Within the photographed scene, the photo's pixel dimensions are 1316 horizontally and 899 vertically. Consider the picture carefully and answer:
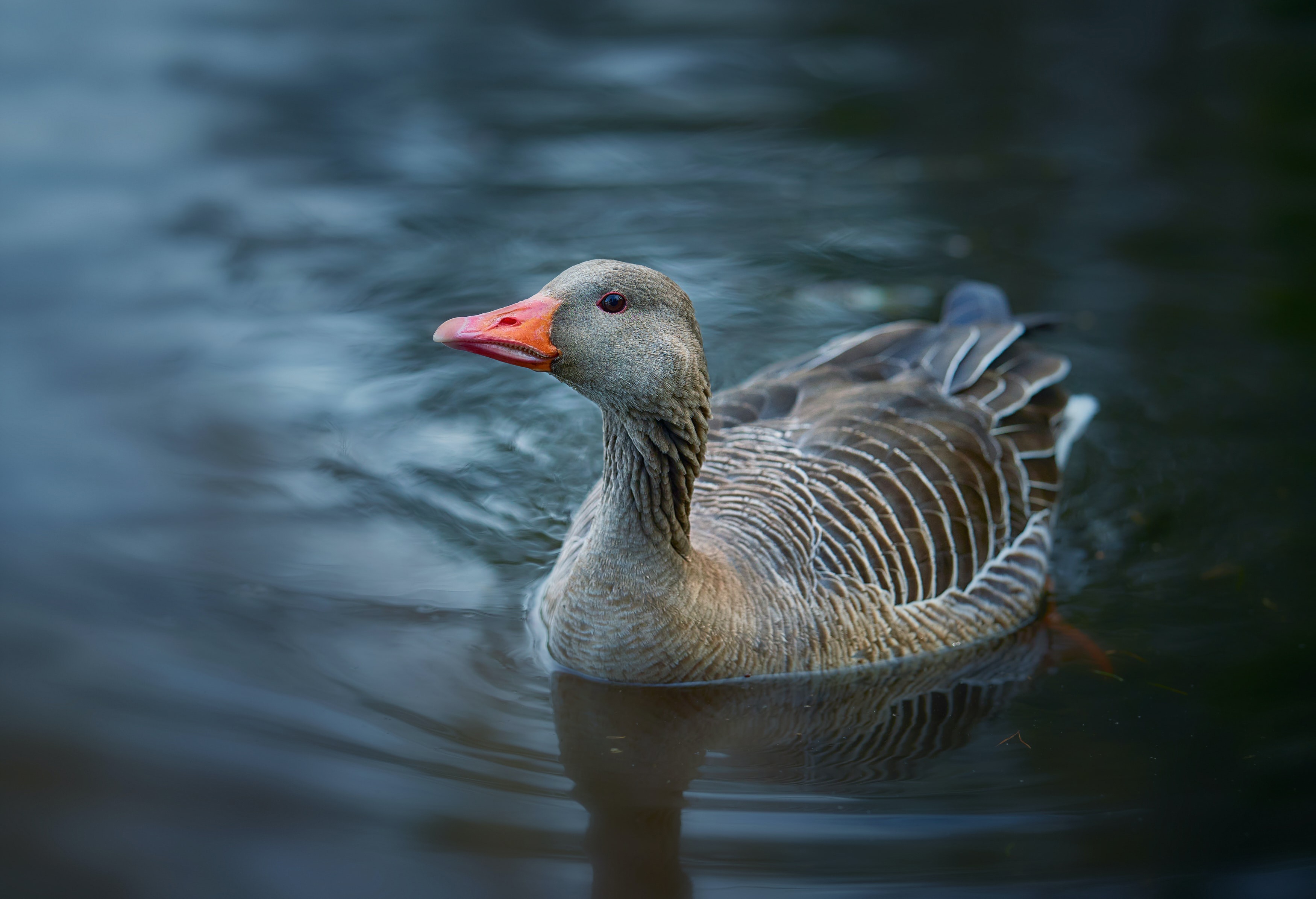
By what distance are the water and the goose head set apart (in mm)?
1550

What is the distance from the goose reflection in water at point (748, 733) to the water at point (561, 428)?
2cm

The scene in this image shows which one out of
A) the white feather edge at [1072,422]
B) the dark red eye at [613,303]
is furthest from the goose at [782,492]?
the white feather edge at [1072,422]

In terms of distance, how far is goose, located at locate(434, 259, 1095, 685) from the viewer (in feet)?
16.0

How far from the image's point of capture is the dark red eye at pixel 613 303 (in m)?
4.82

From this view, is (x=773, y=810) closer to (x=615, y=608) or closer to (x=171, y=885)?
(x=615, y=608)

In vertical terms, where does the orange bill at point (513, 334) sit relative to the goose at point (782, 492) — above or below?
above

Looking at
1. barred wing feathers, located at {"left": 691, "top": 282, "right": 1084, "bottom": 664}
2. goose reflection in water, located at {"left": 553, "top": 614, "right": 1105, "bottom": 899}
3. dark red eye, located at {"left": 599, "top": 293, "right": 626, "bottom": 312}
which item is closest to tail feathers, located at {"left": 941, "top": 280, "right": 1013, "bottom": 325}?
barred wing feathers, located at {"left": 691, "top": 282, "right": 1084, "bottom": 664}

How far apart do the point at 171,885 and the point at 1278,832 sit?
14.0 feet

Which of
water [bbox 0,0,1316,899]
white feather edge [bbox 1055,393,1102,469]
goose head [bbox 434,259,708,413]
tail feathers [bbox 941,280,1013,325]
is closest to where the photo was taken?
goose head [bbox 434,259,708,413]

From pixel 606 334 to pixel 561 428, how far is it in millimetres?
3088

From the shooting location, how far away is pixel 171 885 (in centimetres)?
445

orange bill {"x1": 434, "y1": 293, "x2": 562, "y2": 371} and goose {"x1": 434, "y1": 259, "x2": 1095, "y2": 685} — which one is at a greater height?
orange bill {"x1": 434, "y1": 293, "x2": 562, "y2": 371}

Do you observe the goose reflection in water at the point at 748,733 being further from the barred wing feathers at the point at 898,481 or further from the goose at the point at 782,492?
the barred wing feathers at the point at 898,481

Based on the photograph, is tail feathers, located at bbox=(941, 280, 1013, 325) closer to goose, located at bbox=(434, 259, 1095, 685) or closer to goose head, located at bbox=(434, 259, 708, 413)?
goose, located at bbox=(434, 259, 1095, 685)
